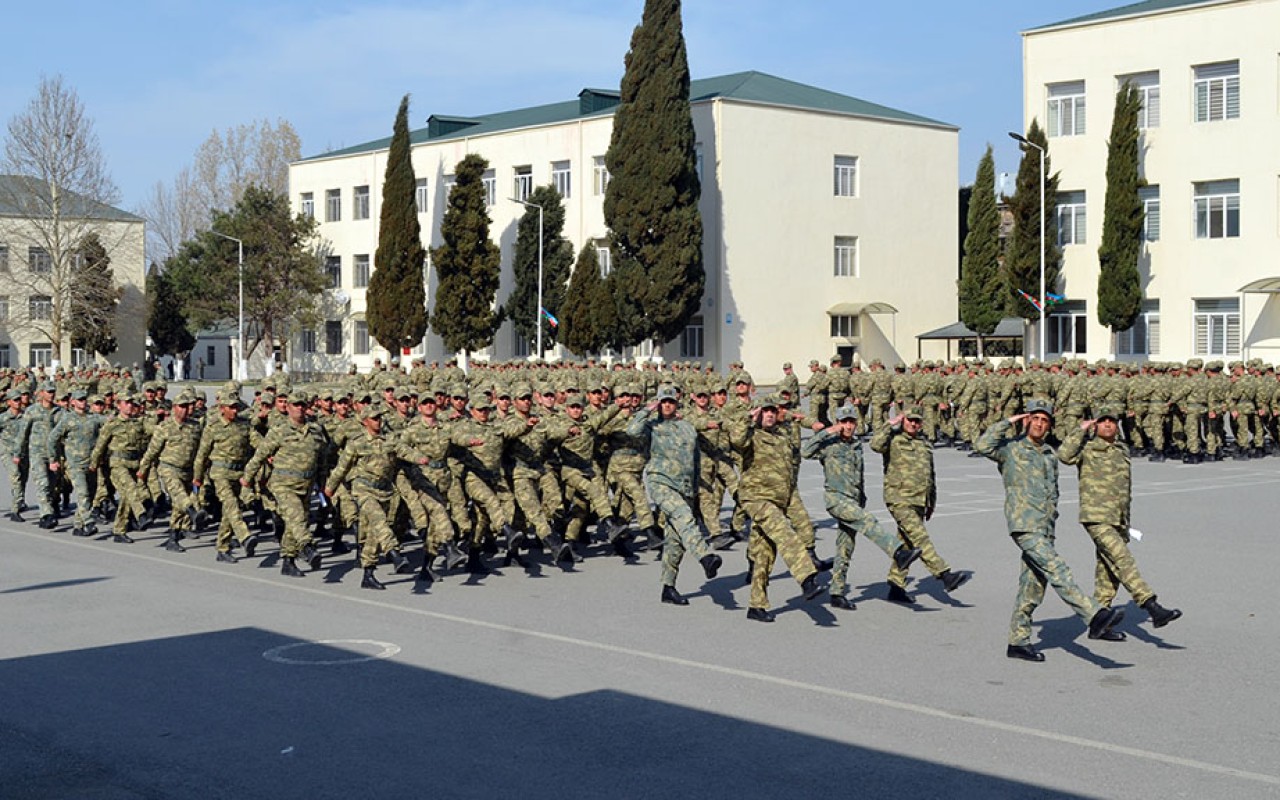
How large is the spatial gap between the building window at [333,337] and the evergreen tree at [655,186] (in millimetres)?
24444

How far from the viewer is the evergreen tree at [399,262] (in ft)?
197

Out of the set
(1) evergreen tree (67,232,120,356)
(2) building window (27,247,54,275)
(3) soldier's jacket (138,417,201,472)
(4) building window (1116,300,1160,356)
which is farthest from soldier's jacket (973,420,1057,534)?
(2) building window (27,247,54,275)

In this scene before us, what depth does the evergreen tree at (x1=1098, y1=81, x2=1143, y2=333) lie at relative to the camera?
143ft

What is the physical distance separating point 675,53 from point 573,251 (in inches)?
425

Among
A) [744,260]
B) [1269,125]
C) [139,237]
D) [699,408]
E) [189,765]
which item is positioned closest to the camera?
[189,765]

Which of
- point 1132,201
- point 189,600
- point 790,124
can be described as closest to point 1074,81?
point 1132,201

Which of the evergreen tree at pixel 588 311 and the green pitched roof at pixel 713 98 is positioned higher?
the green pitched roof at pixel 713 98

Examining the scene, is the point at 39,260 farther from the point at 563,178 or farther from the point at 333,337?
the point at 563,178

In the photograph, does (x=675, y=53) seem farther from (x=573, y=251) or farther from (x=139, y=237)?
(x=139, y=237)

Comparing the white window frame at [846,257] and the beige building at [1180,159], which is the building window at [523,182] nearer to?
the white window frame at [846,257]

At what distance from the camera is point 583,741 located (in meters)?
7.98

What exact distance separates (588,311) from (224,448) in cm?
3743

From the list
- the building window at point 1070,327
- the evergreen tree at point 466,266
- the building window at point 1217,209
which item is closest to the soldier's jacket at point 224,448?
the building window at point 1070,327

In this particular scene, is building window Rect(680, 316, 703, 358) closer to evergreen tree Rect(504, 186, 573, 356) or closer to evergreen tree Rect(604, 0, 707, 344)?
evergreen tree Rect(604, 0, 707, 344)
